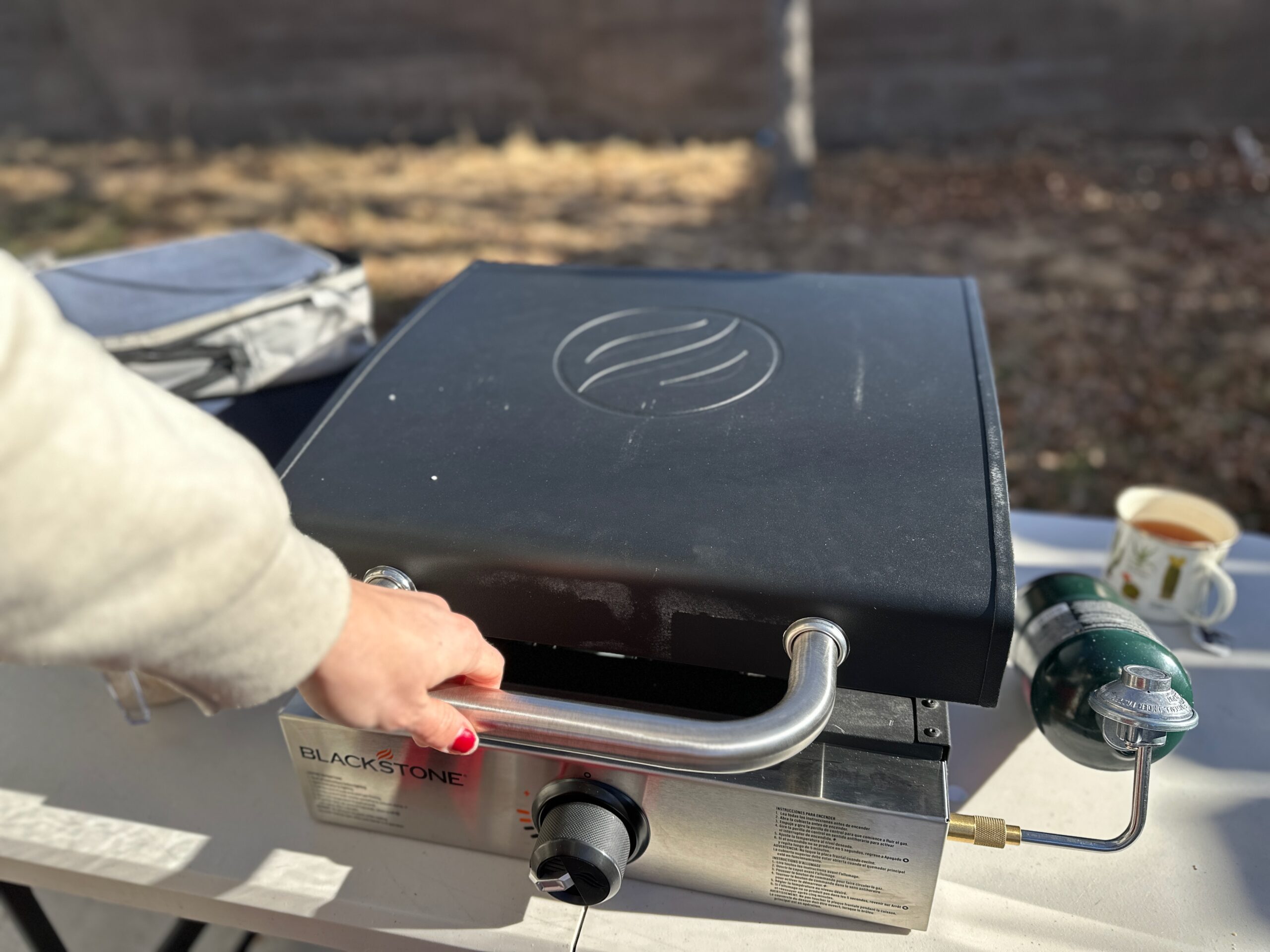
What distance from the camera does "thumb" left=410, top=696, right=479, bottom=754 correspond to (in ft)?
1.69

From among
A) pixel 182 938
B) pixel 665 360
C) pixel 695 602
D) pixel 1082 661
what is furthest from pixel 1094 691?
pixel 182 938

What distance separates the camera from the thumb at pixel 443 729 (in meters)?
0.51

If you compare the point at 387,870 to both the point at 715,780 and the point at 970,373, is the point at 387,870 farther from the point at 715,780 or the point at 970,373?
the point at 970,373

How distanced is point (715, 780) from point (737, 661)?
0.08 metres

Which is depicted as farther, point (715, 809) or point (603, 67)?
Answer: point (603, 67)

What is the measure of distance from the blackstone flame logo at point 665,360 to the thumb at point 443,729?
0.28 metres

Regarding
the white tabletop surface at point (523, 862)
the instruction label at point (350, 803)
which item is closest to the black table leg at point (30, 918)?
the white tabletop surface at point (523, 862)

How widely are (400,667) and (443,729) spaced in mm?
58

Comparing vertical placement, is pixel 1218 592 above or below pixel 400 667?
below

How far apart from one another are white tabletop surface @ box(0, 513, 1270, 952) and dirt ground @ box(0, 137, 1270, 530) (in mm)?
1527

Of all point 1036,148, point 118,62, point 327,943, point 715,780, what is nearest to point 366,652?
point 715,780

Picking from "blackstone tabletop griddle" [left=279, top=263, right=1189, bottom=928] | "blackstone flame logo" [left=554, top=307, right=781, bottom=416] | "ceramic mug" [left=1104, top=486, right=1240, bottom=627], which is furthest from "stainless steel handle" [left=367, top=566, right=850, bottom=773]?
"ceramic mug" [left=1104, top=486, right=1240, bottom=627]

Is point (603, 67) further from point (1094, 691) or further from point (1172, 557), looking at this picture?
point (1094, 691)

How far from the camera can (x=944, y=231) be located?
10.9ft
